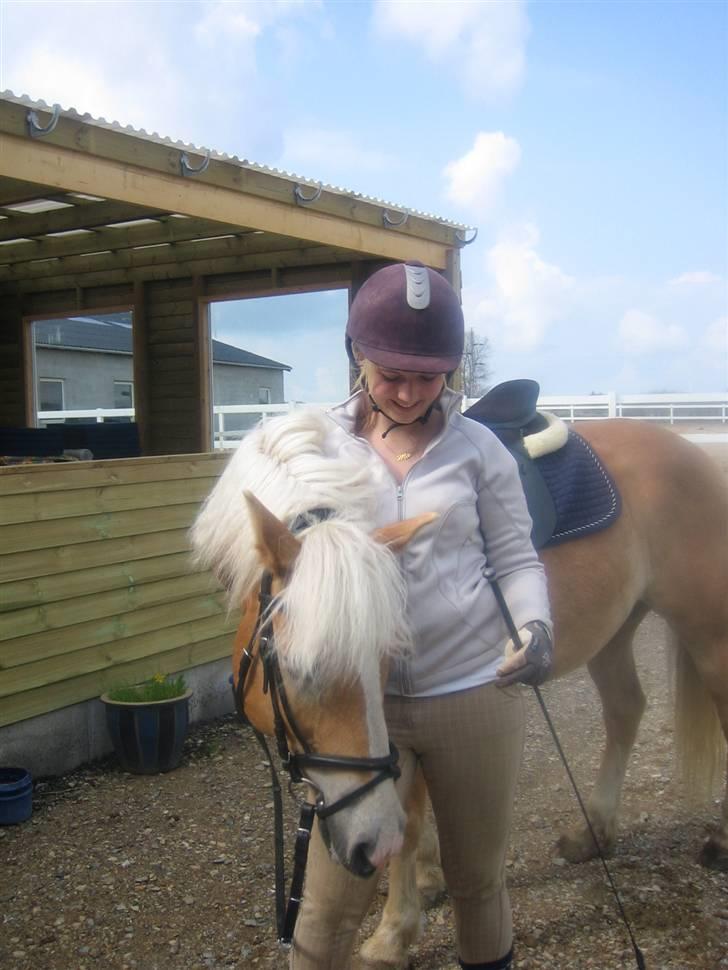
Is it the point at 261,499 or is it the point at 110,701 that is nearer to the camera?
the point at 261,499

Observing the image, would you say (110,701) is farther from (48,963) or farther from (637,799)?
(637,799)

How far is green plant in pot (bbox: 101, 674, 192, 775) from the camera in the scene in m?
3.93

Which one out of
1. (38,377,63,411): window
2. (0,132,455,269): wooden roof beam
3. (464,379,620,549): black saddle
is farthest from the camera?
(38,377,63,411): window

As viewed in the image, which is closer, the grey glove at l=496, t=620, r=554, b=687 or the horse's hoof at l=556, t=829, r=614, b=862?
the grey glove at l=496, t=620, r=554, b=687

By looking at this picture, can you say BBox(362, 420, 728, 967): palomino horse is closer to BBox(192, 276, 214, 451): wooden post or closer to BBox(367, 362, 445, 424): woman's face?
BBox(367, 362, 445, 424): woman's face

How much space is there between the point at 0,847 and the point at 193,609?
1.66 m

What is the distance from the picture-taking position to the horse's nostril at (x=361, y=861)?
1370 millimetres

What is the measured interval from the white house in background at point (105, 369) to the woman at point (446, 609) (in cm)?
591

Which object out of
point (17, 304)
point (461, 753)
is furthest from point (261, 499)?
point (17, 304)

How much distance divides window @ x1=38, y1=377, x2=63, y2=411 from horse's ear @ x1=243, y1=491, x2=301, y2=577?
320 inches

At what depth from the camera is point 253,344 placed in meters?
7.47

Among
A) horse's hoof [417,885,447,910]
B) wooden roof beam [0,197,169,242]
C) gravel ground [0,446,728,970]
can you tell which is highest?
wooden roof beam [0,197,169,242]

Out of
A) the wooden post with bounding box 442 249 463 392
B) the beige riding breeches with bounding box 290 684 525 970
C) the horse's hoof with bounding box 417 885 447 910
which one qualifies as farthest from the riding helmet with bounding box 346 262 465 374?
the wooden post with bounding box 442 249 463 392

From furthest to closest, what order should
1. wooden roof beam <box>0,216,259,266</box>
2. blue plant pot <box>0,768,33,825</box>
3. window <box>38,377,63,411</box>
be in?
window <box>38,377,63,411</box>
wooden roof beam <box>0,216,259,266</box>
blue plant pot <box>0,768,33,825</box>
